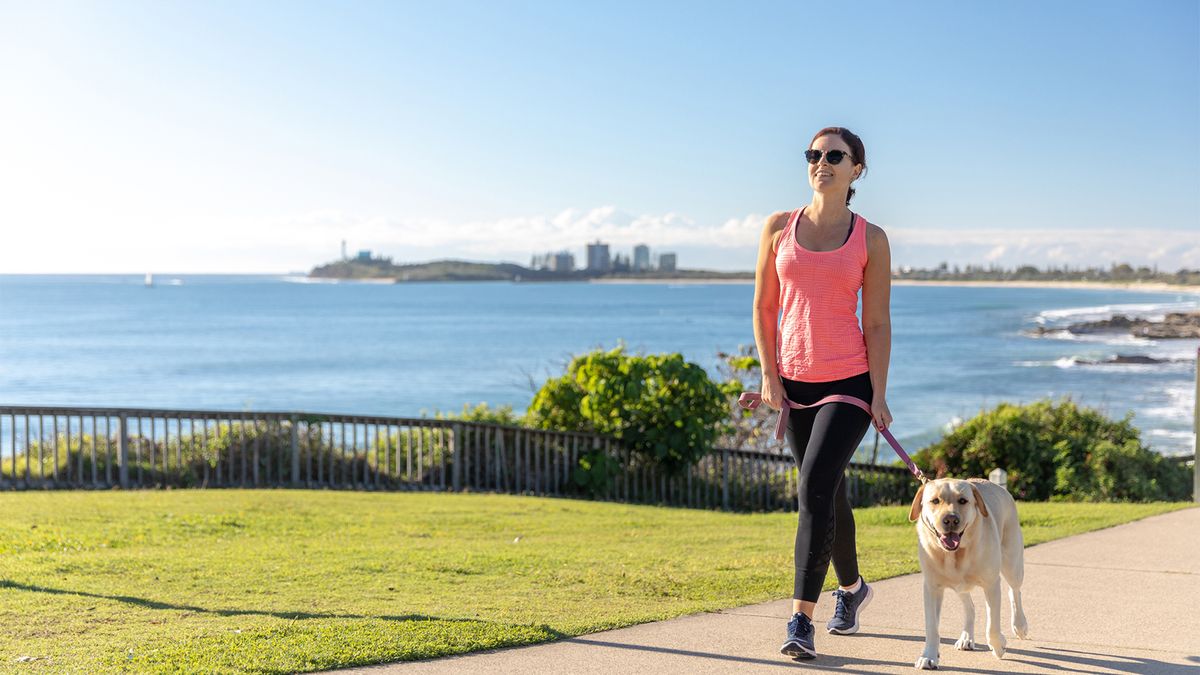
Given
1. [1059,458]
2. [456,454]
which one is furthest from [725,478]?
[1059,458]

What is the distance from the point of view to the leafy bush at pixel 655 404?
14820 millimetres

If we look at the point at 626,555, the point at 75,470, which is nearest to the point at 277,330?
the point at 75,470

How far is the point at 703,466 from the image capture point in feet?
50.8

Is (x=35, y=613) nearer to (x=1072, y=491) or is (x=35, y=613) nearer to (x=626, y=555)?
(x=626, y=555)

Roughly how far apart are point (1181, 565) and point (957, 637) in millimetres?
2829

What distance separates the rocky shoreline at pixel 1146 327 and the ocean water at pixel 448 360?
243cm

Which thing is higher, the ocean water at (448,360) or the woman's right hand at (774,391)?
the woman's right hand at (774,391)

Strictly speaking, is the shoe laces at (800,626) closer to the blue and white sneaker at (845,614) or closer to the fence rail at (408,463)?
the blue and white sneaker at (845,614)

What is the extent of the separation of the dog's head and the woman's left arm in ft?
1.65

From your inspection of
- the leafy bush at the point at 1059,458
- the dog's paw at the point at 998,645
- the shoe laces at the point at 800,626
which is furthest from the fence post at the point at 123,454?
the dog's paw at the point at 998,645

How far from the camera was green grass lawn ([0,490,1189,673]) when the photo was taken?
17.1 ft

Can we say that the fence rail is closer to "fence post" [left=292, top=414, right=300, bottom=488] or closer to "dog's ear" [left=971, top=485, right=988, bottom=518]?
"fence post" [left=292, top=414, right=300, bottom=488]

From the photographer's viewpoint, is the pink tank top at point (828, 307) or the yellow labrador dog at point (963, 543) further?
the pink tank top at point (828, 307)

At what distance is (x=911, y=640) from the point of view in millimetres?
5316
